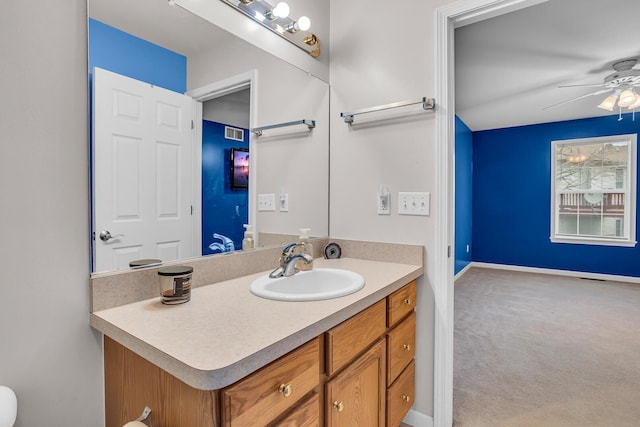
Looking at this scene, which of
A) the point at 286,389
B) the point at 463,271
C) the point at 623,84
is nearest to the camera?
the point at 286,389

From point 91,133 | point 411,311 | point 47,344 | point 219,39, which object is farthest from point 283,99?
point 47,344

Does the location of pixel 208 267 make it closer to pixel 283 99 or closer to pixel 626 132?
pixel 283 99

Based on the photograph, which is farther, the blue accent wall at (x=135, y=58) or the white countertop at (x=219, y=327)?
the blue accent wall at (x=135, y=58)

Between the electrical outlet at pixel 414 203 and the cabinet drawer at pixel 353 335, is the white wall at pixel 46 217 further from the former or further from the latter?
the electrical outlet at pixel 414 203

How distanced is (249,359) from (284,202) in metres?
1.14

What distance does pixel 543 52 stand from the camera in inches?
112

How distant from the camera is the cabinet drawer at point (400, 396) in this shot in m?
1.39

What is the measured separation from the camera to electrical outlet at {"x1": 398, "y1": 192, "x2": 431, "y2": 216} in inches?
64.9

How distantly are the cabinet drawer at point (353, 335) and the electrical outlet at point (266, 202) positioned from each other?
75cm

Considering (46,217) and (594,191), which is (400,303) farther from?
(594,191)

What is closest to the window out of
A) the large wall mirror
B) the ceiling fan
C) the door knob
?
the ceiling fan

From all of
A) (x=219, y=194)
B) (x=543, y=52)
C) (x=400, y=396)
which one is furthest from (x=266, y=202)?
(x=543, y=52)

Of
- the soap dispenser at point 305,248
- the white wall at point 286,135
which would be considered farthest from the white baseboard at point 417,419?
the white wall at point 286,135

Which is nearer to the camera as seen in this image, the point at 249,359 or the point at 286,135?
the point at 249,359
